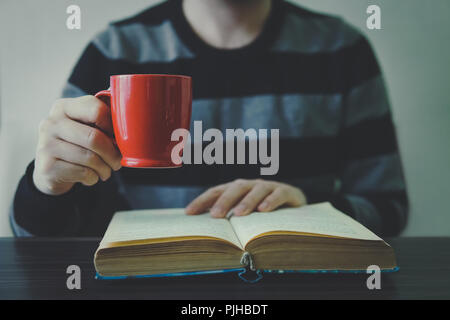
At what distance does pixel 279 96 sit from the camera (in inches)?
42.3

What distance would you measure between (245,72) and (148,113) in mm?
614

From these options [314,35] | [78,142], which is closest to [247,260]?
[78,142]

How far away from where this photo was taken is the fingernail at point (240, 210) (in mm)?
653

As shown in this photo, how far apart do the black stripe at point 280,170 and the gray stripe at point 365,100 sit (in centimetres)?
9

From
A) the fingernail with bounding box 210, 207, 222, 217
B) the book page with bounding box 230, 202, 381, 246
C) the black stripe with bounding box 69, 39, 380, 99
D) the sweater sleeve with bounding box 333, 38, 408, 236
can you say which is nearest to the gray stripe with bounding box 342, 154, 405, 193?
the sweater sleeve with bounding box 333, 38, 408, 236

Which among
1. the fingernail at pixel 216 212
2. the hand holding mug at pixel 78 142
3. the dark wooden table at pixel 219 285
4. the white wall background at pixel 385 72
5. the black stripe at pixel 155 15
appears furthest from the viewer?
the black stripe at pixel 155 15

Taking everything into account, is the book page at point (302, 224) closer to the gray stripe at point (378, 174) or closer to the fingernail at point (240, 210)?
the fingernail at point (240, 210)

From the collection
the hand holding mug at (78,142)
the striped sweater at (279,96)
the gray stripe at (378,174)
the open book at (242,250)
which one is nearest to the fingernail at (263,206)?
the open book at (242,250)

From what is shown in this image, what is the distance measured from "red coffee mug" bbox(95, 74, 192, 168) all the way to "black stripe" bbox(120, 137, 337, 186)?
52 cm

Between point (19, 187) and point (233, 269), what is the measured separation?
1.63 ft

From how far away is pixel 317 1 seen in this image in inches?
44.8

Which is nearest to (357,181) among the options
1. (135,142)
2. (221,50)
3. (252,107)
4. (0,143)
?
(252,107)

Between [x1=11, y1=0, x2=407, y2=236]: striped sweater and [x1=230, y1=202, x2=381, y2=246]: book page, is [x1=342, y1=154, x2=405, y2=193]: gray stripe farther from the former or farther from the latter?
[x1=230, y1=202, x2=381, y2=246]: book page

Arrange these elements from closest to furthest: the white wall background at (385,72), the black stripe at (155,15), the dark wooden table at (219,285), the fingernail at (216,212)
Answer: the dark wooden table at (219,285) → the fingernail at (216,212) → the white wall background at (385,72) → the black stripe at (155,15)
